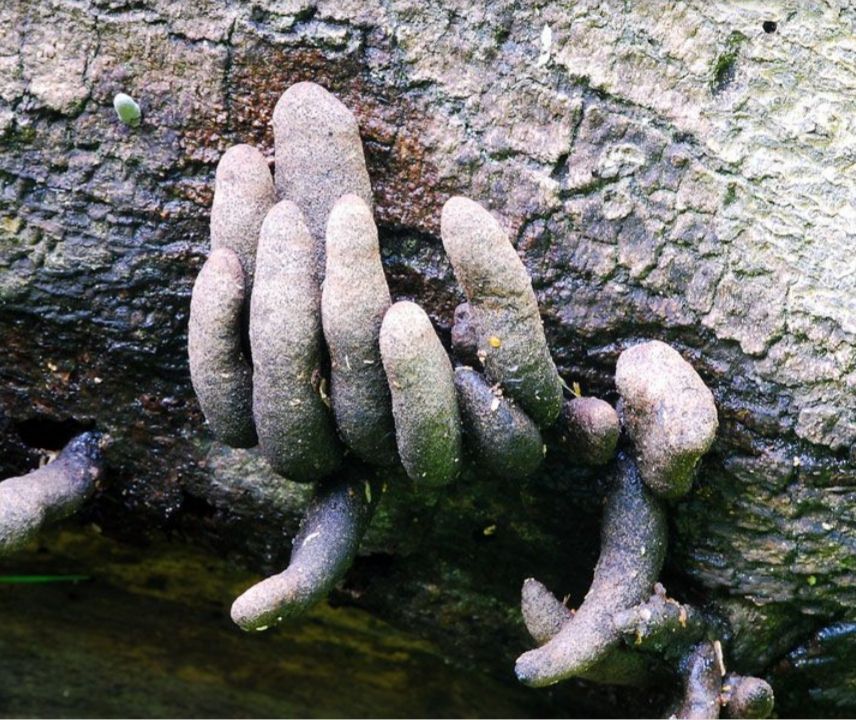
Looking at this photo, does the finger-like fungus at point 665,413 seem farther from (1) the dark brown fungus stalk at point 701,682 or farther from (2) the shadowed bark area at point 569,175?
(1) the dark brown fungus stalk at point 701,682

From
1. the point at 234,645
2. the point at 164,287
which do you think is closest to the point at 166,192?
the point at 164,287

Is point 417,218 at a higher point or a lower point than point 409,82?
lower

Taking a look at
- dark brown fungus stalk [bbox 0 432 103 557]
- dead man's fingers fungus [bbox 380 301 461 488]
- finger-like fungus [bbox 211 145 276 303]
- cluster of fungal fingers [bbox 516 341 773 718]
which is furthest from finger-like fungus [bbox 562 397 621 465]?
dark brown fungus stalk [bbox 0 432 103 557]

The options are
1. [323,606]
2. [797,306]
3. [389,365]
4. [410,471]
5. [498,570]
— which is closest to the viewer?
[389,365]

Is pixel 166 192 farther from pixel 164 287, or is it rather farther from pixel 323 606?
pixel 323 606

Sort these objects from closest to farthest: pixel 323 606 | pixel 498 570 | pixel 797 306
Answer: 1. pixel 797 306
2. pixel 498 570
3. pixel 323 606

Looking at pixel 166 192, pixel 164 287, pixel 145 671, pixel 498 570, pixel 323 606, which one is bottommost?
pixel 145 671
